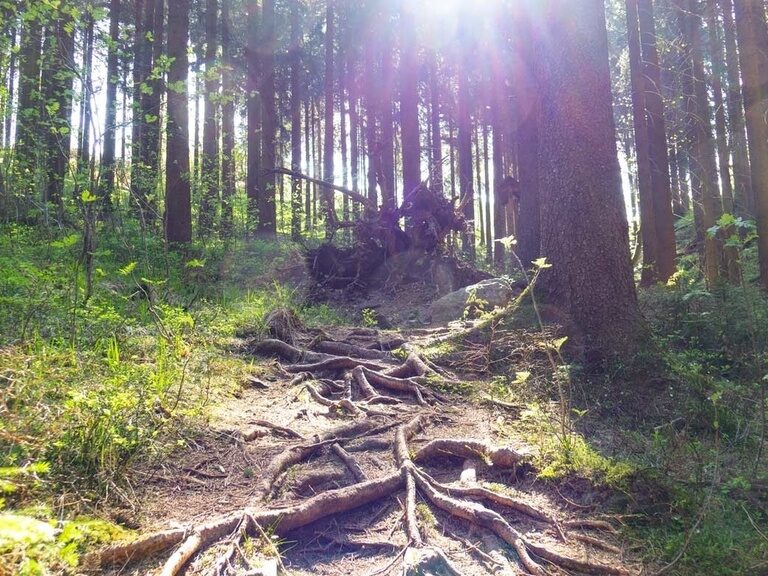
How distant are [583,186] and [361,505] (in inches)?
156

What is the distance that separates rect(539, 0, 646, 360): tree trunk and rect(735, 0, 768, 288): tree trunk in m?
3.76

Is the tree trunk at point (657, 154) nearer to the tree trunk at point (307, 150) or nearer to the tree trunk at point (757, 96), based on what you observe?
Result: the tree trunk at point (757, 96)

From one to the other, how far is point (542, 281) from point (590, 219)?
2.78 ft

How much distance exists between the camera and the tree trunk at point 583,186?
512 centimetres

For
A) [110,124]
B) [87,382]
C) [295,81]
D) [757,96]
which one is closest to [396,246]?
[110,124]

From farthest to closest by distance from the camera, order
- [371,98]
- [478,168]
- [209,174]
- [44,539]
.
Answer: [478,168] → [371,98] → [209,174] → [44,539]

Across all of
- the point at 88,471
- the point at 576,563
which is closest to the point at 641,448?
the point at 576,563

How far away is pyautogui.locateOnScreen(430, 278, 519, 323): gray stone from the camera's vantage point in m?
8.05

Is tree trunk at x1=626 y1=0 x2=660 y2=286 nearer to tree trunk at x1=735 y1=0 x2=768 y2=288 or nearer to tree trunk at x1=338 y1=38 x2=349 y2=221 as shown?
tree trunk at x1=735 y1=0 x2=768 y2=288

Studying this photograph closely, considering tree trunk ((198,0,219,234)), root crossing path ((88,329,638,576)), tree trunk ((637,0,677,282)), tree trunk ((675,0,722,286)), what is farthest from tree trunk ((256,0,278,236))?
root crossing path ((88,329,638,576))

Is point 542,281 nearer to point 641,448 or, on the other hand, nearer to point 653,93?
point 641,448

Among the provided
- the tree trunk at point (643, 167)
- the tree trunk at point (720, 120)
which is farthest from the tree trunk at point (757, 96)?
the tree trunk at point (643, 167)

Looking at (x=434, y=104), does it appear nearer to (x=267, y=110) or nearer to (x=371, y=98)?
(x=371, y=98)

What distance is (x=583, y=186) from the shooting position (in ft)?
17.4
